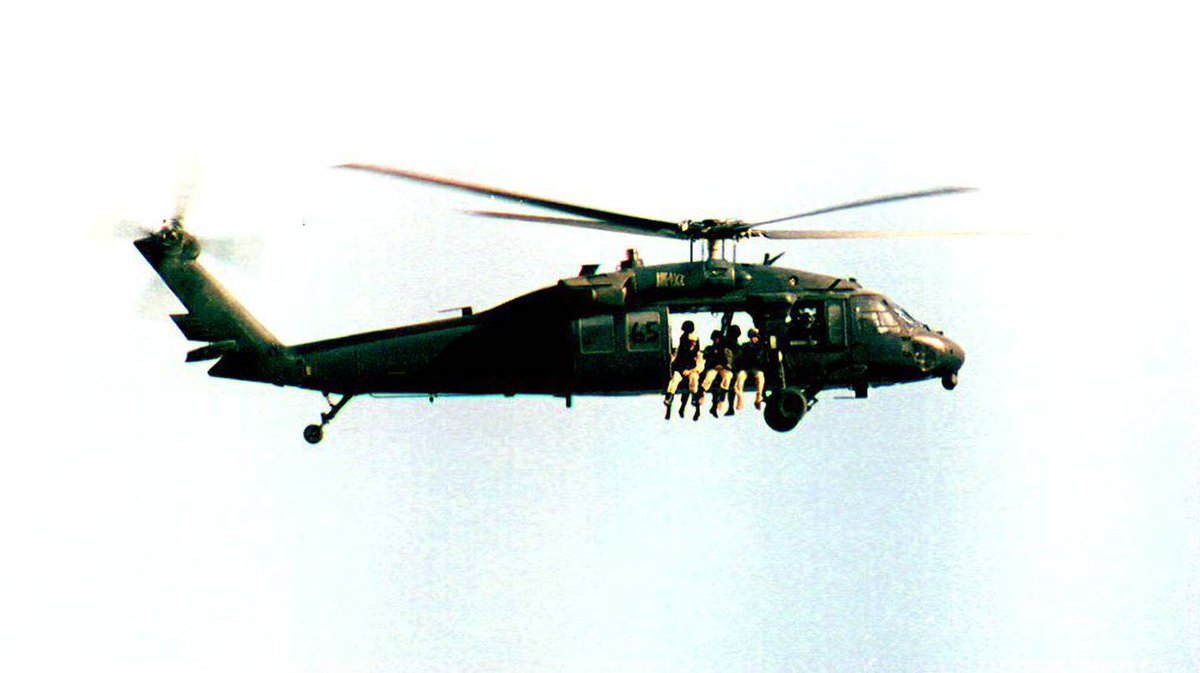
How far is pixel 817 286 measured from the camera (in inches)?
1410

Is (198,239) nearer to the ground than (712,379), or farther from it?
farther from it

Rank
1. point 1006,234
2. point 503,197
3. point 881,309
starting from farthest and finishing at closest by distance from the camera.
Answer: point 881,309
point 1006,234
point 503,197

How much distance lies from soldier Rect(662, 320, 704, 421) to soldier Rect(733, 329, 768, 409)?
3.22ft

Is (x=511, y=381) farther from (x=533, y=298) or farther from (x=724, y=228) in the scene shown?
(x=724, y=228)

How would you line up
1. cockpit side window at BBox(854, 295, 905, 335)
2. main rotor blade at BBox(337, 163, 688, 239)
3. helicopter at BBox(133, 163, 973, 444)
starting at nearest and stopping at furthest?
main rotor blade at BBox(337, 163, 688, 239) → helicopter at BBox(133, 163, 973, 444) → cockpit side window at BBox(854, 295, 905, 335)

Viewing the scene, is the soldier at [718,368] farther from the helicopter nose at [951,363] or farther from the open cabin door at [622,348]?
the helicopter nose at [951,363]

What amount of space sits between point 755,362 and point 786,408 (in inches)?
45.0

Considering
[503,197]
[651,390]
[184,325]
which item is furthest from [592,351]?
[184,325]

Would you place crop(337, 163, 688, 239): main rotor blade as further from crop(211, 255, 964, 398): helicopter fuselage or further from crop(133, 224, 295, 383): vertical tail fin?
crop(133, 224, 295, 383): vertical tail fin

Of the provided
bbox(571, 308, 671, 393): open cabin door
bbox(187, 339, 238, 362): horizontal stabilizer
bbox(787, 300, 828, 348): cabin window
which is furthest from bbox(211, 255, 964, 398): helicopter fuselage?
bbox(787, 300, 828, 348): cabin window

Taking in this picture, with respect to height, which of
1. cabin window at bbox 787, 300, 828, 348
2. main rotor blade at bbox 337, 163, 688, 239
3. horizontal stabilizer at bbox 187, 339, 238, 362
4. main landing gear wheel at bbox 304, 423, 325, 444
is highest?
main rotor blade at bbox 337, 163, 688, 239

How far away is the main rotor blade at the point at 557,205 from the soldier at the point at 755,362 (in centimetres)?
258

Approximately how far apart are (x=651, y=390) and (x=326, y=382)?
A: 627 cm

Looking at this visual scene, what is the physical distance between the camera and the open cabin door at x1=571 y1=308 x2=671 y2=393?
34094 millimetres
